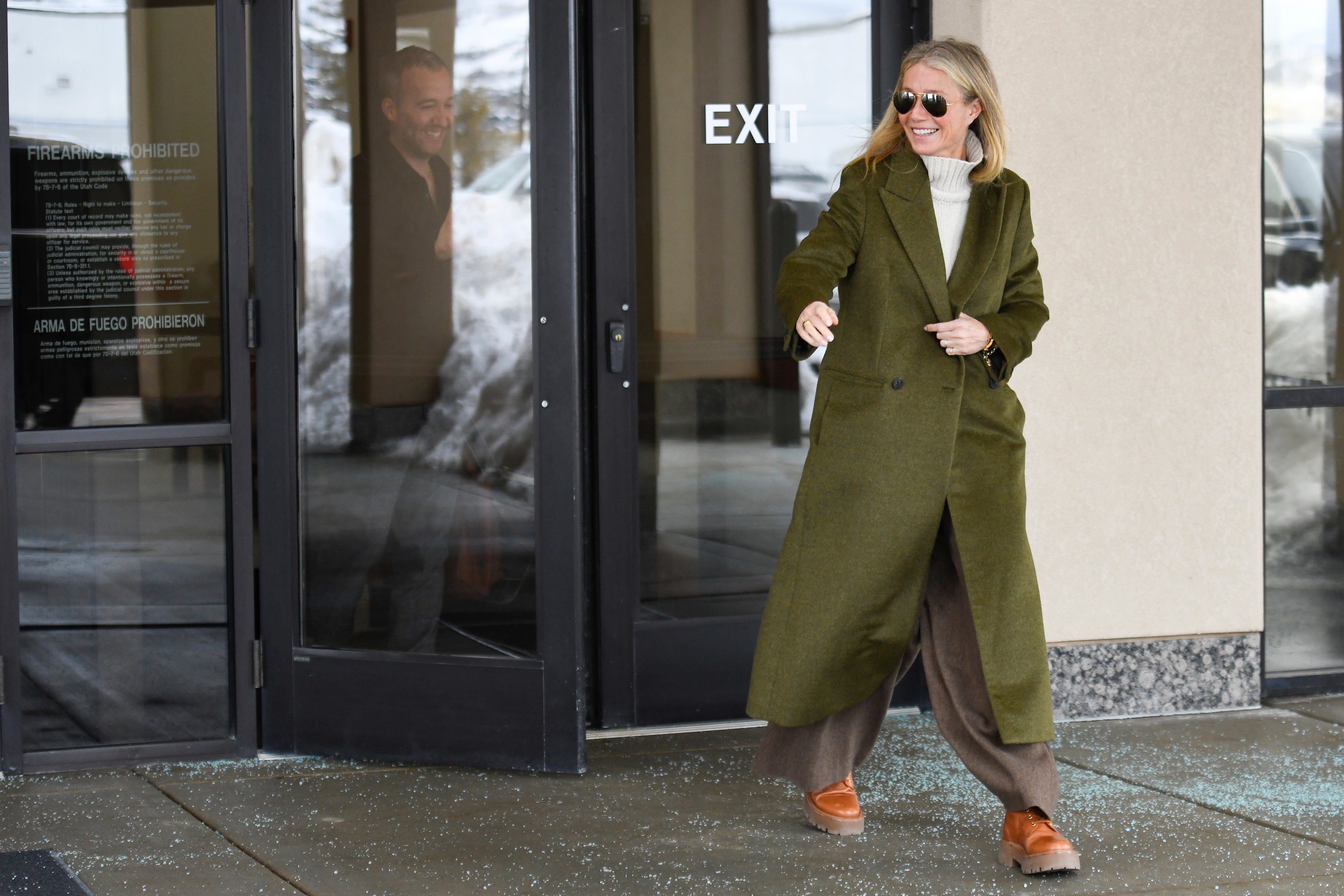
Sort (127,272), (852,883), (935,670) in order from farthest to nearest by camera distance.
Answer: (127,272) → (935,670) → (852,883)

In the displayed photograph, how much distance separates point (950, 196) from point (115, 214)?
2.24 metres

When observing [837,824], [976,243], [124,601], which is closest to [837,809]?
[837,824]

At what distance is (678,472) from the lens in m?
4.47

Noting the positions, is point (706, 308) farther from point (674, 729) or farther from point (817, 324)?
point (817, 324)

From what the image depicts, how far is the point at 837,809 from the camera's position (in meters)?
3.42

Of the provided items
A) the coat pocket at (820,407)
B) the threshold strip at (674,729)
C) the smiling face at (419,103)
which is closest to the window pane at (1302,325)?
the threshold strip at (674,729)

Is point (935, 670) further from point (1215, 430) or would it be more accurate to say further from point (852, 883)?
point (1215, 430)

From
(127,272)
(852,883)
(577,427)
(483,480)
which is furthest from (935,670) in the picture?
(127,272)

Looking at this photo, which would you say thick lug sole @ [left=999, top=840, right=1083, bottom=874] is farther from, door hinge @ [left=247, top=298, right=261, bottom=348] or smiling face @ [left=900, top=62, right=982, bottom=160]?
door hinge @ [left=247, top=298, right=261, bottom=348]

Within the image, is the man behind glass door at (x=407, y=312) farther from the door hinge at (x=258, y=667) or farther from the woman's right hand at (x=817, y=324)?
the woman's right hand at (x=817, y=324)

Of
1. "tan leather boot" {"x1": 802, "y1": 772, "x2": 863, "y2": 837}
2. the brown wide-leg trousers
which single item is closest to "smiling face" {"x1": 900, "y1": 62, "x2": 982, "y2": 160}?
the brown wide-leg trousers

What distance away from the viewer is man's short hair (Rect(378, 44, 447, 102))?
399 centimetres

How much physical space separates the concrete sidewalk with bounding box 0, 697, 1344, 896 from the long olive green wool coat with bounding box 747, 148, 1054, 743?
1.17 feet

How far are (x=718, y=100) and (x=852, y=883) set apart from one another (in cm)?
235
